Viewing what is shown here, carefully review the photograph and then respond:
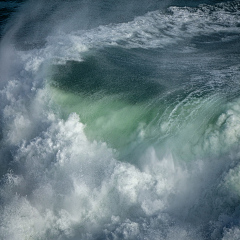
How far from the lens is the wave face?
493 cm

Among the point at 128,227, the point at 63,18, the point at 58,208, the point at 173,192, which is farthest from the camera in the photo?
the point at 63,18

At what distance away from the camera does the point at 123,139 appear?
648 cm

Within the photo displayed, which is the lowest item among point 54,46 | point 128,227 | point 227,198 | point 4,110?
point 128,227

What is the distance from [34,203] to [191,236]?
3.75 meters

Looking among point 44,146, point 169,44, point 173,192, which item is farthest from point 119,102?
point 169,44

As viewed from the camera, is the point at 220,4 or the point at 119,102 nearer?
the point at 119,102

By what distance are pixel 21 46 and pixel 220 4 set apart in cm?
1217

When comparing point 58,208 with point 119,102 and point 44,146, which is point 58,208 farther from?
point 119,102

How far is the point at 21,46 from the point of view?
1273cm

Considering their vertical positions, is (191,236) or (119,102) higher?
(119,102)

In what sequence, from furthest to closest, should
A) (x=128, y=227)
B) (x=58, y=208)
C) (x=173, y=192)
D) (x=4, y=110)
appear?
(x=4, y=110) → (x=58, y=208) → (x=173, y=192) → (x=128, y=227)

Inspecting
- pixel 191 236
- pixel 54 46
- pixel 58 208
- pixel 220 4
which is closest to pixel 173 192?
pixel 191 236

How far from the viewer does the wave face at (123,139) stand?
16.2 feet

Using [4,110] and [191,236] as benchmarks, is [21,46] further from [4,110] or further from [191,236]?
[191,236]
